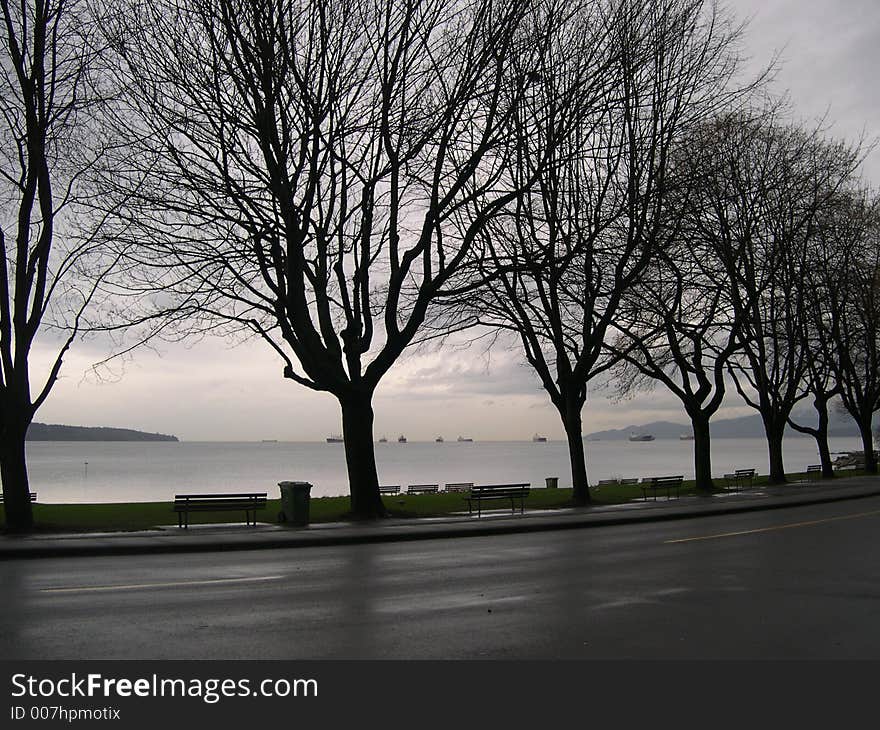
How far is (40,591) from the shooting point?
11.2 m

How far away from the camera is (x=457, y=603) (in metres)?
10.5

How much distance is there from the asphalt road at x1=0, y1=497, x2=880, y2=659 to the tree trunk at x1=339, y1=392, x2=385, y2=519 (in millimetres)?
5860

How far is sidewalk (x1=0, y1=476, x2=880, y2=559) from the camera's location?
16.0m

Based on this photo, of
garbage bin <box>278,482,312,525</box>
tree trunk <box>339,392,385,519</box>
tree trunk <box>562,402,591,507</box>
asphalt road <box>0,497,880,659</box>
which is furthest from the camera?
tree trunk <box>562,402,591,507</box>

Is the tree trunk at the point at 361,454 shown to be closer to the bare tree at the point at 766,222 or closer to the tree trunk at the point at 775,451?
the bare tree at the point at 766,222

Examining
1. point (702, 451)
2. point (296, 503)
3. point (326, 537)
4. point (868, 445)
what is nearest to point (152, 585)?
point (326, 537)

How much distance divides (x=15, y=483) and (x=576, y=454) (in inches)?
723

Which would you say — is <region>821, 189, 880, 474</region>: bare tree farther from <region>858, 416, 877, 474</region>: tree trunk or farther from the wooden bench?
the wooden bench

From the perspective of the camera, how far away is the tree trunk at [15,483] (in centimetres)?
1922

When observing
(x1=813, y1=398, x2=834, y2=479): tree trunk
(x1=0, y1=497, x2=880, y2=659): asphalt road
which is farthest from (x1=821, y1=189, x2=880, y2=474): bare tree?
(x1=0, y1=497, x2=880, y2=659): asphalt road

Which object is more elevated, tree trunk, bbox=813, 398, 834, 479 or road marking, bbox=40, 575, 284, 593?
tree trunk, bbox=813, 398, 834, 479

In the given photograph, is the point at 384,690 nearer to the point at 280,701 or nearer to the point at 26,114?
the point at 280,701

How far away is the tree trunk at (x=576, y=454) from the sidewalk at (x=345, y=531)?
5.15 ft

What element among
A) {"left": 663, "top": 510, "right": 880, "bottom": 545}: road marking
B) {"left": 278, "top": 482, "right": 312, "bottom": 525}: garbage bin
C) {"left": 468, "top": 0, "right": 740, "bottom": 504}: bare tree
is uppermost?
{"left": 468, "top": 0, "right": 740, "bottom": 504}: bare tree
